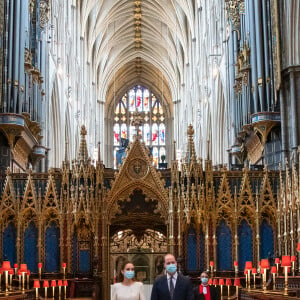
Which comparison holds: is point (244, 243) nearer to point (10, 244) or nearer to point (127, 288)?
point (10, 244)

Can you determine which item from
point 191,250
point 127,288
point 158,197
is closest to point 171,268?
point 127,288

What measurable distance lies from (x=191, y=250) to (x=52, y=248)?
15.5 feet

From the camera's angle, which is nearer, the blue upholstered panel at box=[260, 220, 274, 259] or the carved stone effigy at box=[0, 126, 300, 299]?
the carved stone effigy at box=[0, 126, 300, 299]

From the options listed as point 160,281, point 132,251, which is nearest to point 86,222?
point 132,251

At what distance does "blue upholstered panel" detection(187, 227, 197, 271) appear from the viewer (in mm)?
23219

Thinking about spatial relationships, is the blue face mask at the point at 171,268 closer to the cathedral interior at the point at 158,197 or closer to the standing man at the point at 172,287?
the standing man at the point at 172,287

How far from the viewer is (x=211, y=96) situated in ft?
144

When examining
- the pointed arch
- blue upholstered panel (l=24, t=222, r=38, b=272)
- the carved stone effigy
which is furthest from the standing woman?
blue upholstered panel (l=24, t=222, r=38, b=272)

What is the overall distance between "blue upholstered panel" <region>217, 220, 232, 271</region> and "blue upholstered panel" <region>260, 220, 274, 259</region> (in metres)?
1.09

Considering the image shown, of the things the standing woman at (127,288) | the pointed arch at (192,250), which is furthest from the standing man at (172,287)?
the pointed arch at (192,250)

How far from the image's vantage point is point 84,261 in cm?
2325

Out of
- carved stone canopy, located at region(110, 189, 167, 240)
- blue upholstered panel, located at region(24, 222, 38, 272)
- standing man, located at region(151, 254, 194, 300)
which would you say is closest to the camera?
standing man, located at region(151, 254, 194, 300)

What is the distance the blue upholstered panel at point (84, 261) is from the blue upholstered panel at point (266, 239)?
5.88 m

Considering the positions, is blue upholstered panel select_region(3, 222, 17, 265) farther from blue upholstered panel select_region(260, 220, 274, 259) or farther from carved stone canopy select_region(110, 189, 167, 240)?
blue upholstered panel select_region(260, 220, 274, 259)
